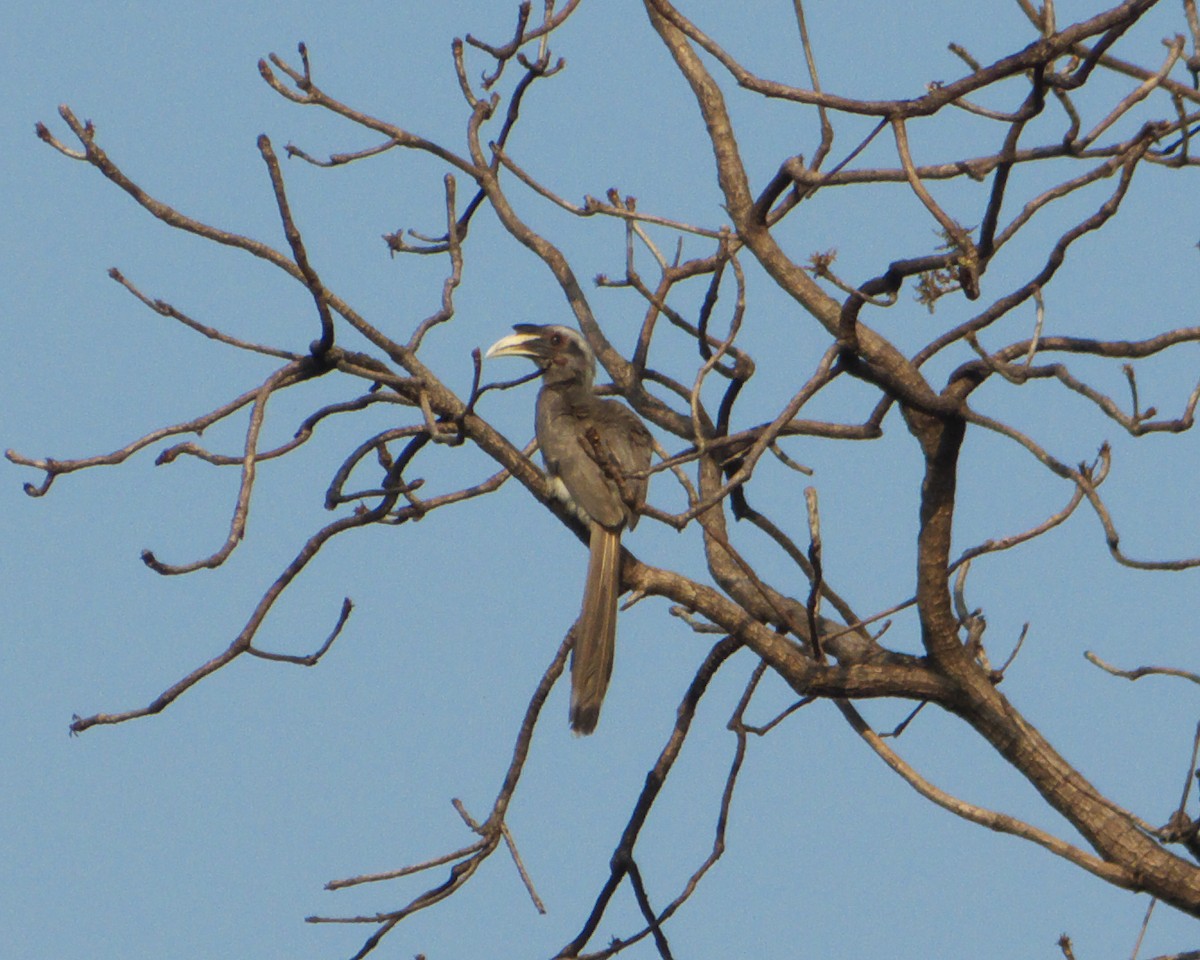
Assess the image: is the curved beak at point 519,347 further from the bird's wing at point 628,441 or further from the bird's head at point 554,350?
the bird's wing at point 628,441

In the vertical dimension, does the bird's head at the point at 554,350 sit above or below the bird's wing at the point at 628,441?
above

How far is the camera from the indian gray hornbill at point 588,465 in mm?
6090

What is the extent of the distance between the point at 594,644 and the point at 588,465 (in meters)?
0.82

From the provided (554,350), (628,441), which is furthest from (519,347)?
(628,441)

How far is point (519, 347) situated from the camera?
7.52m

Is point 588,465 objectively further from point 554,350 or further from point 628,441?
point 554,350

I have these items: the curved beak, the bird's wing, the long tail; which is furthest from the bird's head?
the long tail

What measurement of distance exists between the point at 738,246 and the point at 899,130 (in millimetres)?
1285

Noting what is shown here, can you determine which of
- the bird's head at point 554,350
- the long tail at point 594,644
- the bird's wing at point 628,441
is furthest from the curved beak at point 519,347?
the long tail at point 594,644

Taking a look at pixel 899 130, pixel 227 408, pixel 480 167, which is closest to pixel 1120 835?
pixel 899 130

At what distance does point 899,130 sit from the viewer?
3990mm

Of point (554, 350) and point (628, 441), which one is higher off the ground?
point (554, 350)

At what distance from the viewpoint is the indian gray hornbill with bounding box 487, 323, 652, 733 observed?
240 inches

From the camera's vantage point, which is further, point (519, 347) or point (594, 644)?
point (519, 347)
